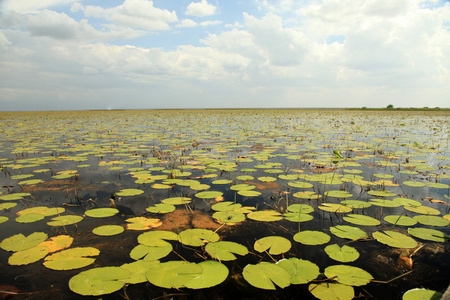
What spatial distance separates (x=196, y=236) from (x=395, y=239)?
4.96 ft

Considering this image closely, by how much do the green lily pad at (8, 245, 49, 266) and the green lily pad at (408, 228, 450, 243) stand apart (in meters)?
2.75

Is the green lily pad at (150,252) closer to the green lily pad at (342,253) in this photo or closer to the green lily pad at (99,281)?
the green lily pad at (99,281)

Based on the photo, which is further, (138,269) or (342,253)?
(342,253)

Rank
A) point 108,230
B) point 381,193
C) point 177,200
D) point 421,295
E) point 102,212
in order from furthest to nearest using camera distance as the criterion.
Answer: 1. point 381,193
2. point 177,200
3. point 102,212
4. point 108,230
5. point 421,295

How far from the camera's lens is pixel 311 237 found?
1832 millimetres

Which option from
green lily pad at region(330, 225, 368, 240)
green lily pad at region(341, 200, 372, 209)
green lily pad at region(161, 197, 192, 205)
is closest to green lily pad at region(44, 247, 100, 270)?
green lily pad at region(161, 197, 192, 205)

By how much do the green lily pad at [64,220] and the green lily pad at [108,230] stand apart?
0.98ft

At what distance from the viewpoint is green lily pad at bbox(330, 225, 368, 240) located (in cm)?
185

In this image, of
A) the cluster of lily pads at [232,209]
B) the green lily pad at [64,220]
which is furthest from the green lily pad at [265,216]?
the green lily pad at [64,220]

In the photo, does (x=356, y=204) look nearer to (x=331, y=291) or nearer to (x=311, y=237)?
(x=311, y=237)

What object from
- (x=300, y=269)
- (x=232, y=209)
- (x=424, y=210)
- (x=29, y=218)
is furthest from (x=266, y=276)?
(x=29, y=218)

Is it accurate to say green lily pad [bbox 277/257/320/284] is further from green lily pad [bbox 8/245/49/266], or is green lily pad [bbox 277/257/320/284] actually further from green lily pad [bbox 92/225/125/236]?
green lily pad [bbox 8/245/49/266]

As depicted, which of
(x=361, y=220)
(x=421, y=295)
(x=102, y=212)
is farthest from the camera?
(x=102, y=212)

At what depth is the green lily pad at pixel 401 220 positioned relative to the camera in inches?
81.8
